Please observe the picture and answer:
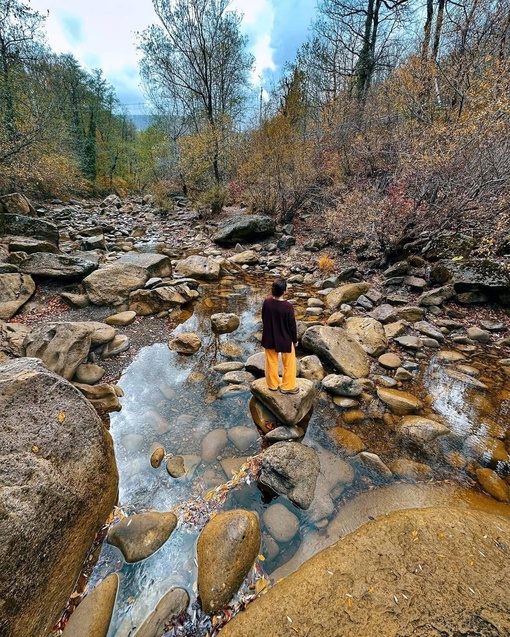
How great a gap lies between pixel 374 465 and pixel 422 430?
877mm

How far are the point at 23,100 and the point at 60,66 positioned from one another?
17.1m

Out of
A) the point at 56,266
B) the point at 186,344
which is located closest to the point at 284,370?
the point at 186,344

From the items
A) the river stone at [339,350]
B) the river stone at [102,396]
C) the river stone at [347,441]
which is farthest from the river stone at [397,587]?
the river stone at [102,396]

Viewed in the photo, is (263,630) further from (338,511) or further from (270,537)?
(338,511)

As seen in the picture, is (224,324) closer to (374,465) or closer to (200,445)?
(200,445)

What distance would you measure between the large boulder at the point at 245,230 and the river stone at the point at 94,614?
11473 mm

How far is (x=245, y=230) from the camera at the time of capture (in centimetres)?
1216

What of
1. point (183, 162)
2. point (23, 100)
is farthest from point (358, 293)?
point (23, 100)

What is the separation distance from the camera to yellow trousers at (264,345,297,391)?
3.78 meters

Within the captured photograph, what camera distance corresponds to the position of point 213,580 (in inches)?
86.9

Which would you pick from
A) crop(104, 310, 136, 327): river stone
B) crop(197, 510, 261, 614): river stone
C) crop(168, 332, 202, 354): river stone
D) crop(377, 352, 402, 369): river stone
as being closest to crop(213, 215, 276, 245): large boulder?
crop(104, 310, 136, 327): river stone

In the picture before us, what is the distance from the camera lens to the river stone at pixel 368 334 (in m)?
5.36

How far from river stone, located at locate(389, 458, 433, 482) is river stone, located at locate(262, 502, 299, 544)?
4.36 feet

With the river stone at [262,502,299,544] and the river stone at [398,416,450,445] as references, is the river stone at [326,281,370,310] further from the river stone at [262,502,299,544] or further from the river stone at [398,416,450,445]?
the river stone at [262,502,299,544]
